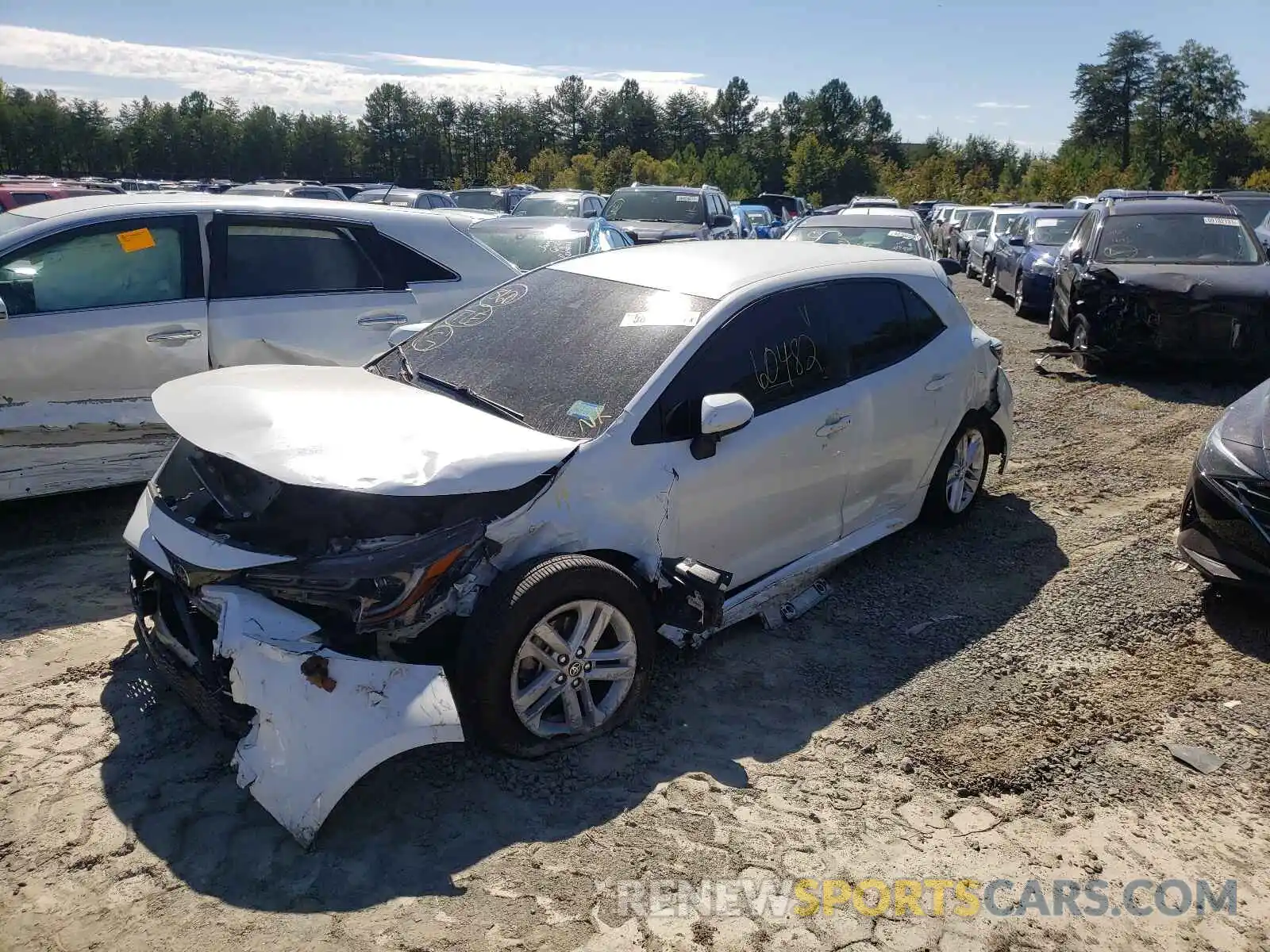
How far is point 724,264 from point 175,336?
319 cm

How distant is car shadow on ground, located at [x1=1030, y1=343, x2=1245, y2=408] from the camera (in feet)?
29.6

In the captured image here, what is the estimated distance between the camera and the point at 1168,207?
10.3 meters

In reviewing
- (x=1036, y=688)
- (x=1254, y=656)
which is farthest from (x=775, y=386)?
(x=1254, y=656)

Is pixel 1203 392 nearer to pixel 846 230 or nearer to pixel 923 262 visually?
pixel 846 230

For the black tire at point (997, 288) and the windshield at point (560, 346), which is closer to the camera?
the windshield at point (560, 346)

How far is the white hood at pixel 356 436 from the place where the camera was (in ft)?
10.3

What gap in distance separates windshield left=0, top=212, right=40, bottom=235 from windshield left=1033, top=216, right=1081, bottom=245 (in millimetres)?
13545

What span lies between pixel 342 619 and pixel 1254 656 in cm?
392

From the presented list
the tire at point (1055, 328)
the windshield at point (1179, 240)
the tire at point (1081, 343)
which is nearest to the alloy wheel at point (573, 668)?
the tire at point (1081, 343)

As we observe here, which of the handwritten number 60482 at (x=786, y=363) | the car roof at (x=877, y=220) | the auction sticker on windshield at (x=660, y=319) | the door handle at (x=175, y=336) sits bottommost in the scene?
the door handle at (x=175, y=336)

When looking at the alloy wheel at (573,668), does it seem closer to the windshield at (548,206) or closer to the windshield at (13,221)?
the windshield at (13,221)

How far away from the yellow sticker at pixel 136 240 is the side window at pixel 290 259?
0.36 m

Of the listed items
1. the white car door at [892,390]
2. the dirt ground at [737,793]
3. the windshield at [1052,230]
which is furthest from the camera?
the windshield at [1052,230]

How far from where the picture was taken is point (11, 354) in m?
4.97
